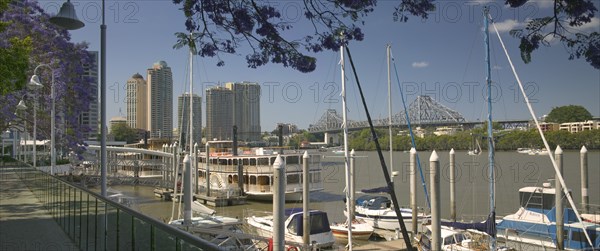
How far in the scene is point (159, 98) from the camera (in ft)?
224

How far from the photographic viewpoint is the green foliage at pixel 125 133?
101 meters

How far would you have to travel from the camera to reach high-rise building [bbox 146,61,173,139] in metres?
53.4

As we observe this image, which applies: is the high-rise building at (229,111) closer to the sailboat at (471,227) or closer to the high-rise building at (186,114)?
the high-rise building at (186,114)

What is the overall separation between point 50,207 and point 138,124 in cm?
8716

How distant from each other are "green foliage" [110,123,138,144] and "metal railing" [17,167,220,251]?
92.6m

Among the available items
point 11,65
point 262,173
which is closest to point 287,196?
point 262,173

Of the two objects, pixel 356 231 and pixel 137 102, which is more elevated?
pixel 137 102

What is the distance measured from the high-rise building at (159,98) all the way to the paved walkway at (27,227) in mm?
32187

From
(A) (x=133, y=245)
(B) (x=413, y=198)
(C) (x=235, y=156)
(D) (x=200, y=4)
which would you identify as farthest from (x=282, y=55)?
(C) (x=235, y=156)

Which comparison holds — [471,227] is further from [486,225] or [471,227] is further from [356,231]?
[356,231]

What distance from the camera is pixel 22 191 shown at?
56.7 ft

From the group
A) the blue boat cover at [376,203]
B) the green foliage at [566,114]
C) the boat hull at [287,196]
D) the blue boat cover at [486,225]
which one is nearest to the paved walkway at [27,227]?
the blue boat cover at [486,225]

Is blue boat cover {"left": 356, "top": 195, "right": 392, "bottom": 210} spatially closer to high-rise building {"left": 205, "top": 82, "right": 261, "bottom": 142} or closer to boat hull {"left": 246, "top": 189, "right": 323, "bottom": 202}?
boat hull {"left": 246, "top": 189, "right": 323, "bottom": 202}

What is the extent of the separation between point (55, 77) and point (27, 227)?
16591 millimetres
